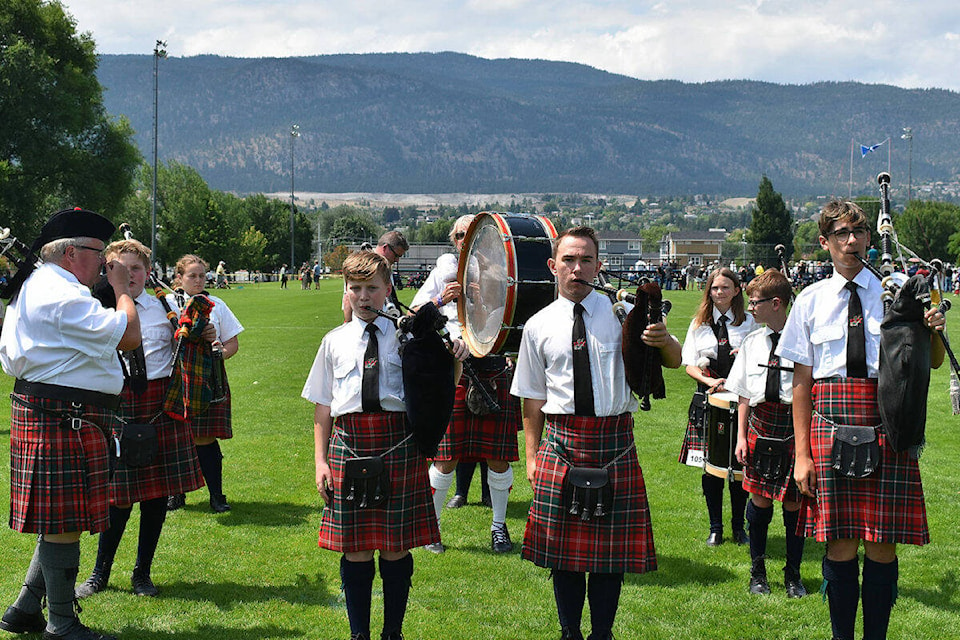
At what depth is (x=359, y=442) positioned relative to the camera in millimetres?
3861

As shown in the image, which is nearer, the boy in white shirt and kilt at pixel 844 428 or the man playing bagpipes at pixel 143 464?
the boy in white shirt and kilt at pixel 844 428

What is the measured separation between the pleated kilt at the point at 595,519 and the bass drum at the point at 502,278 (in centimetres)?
150

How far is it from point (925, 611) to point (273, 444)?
6.16 m

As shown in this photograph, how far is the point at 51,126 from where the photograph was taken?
37.1 meters

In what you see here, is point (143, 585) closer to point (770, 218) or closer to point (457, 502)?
point (457, 502)

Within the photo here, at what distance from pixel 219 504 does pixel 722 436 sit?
3552 millimetres

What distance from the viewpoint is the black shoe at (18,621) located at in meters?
4.20

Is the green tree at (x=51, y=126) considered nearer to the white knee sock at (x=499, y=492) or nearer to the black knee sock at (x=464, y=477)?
the black knee sock at (x=464, y=477)

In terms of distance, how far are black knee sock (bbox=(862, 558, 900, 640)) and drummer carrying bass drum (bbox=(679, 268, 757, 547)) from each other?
6.28ft

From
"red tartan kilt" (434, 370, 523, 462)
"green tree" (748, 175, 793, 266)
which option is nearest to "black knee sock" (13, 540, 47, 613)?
"red tartan kilt" (434, 370, 523, 462)

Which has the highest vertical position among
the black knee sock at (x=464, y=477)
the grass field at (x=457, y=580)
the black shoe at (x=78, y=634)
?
the black knee sock at (x=464, y=477)

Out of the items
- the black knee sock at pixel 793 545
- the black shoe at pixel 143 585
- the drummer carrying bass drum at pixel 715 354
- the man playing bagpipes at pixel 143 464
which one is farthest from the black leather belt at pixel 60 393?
the black knee sock at pixel 793 545

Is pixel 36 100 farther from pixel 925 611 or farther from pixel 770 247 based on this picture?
pixel 770 247

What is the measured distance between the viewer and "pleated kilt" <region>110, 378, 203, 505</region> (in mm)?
4715
